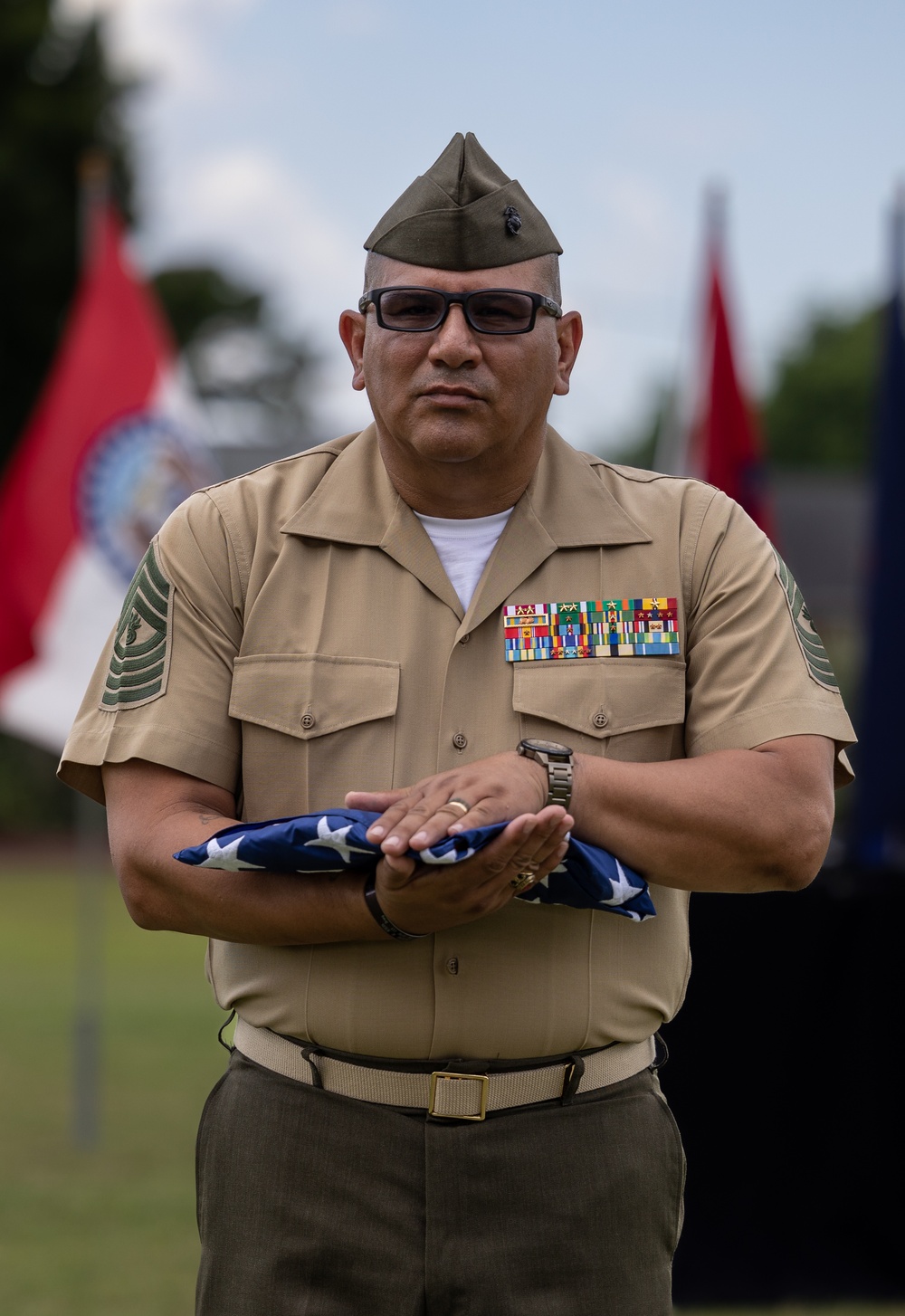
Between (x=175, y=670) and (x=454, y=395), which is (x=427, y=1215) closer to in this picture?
(x=175, y=670)

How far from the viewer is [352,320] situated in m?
2.61

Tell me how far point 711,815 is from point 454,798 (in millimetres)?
381

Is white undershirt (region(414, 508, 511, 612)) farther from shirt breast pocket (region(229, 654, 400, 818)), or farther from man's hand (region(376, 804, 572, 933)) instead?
man's hand (region(376, 804, 572, 933))

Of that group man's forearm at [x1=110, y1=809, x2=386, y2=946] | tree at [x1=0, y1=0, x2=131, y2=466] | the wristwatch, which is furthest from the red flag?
tree at [x1=0, y1=0, x2=131, y2=466]

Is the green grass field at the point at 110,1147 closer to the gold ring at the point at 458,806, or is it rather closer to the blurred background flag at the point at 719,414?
the gold ring at the point at 458,806

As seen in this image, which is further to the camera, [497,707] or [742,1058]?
[742,1058]

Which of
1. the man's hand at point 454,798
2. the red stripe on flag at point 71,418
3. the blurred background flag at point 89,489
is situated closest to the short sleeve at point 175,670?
the man's hand at point 454,798

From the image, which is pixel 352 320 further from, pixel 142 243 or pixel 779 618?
pixel 142 243

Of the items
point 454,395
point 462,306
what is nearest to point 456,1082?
point 454,395

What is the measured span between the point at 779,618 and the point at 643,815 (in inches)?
15.6

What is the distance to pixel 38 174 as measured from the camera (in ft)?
87.0

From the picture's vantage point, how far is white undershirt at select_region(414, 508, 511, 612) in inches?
100

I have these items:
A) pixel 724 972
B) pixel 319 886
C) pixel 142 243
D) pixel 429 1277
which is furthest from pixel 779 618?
pixel 142 243

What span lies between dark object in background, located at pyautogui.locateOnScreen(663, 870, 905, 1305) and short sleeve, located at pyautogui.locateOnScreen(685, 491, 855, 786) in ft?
7.49
